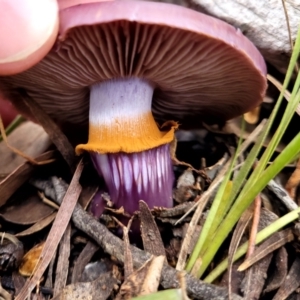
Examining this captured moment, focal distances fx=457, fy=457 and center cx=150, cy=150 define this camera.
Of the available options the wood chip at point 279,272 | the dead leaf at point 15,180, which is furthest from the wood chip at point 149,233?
the dead leaf at point 15,180

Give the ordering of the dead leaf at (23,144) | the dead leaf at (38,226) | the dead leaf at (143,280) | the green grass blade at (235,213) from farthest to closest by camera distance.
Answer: the dead leaf at (23,144) → the dead leaf at (38,226) → the green grass blade at (235,213) → the dead leaf at (143,280)

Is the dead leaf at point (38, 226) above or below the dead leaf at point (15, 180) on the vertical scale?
below

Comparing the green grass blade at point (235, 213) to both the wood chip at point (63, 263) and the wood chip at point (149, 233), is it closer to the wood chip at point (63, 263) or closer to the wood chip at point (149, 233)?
the wood chip at point (149, 233)

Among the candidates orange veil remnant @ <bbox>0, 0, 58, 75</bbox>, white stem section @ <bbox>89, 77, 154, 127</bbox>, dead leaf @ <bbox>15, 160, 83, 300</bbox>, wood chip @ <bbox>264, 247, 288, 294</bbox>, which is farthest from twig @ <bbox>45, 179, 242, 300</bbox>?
orange veil remnant @ <bbox>0, 0, 58, 75</bbox>

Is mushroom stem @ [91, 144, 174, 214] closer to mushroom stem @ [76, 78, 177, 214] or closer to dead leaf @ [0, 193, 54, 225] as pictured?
mushroom stem @ [76, 78, 177, 214]

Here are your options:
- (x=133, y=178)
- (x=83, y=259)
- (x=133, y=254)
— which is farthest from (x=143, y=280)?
(x=133, y=178)

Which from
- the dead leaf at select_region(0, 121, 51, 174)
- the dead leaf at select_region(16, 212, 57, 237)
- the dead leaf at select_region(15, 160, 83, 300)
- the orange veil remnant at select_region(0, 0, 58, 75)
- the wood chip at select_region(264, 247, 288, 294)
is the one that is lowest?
the dead leaf at select_region(0, 121, 51, 174)

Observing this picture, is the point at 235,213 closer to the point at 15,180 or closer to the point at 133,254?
the point at 133,254

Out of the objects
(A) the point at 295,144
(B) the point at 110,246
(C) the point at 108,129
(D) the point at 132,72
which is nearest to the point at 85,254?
(B) the point at 110,246

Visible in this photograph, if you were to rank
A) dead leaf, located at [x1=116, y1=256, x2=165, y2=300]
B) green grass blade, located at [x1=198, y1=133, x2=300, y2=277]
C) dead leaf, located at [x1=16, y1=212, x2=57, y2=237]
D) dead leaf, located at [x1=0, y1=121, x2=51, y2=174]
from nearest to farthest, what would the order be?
dead leaf, located at [x1=116, y1=256, x2=165, y2=300] → green grass blade, located at [x1=198, y1=133, x2=300, y2=277] → dead leaf, located at [x1=16, y1=212, x2=57, y2=237] → dead leaf, located at [x1=0, y1=121, x2=51, y2=174]
